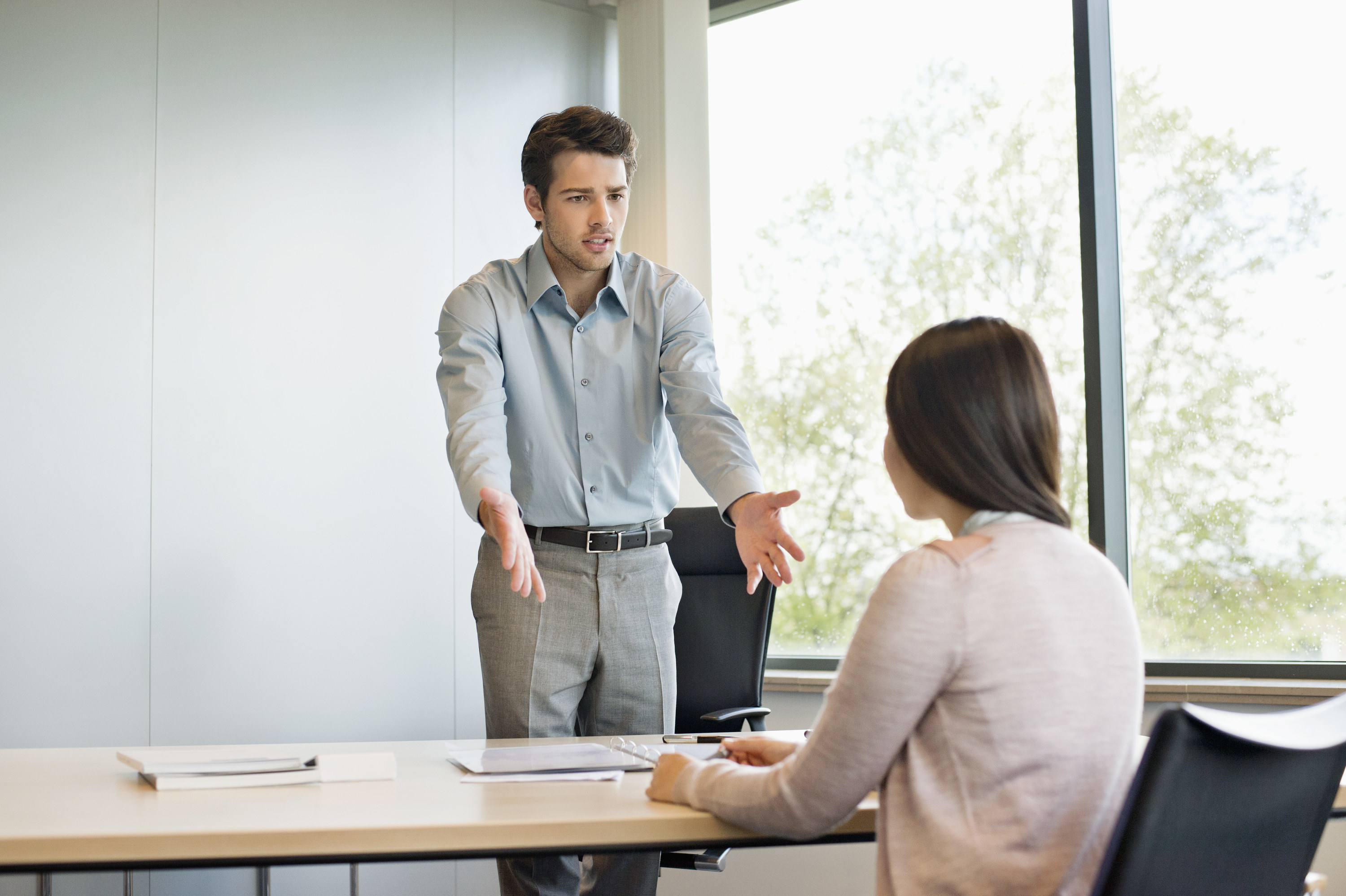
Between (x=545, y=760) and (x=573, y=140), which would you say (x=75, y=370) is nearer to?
(x=573, y=140)

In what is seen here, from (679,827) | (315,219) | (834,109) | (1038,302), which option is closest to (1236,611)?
(1038,302)

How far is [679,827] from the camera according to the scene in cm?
123

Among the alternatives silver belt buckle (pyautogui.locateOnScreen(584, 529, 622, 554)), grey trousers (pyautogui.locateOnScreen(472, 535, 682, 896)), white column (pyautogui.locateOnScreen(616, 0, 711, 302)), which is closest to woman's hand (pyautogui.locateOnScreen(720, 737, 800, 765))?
grey trousers (pyautogui.locateOnScreen(472, 535, 682, 896))

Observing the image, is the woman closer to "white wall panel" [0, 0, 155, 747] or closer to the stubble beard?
the stubble beard

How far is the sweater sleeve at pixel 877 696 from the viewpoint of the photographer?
41.7 inches

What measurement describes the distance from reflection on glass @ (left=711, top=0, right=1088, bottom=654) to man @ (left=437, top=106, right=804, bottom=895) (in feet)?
4.70

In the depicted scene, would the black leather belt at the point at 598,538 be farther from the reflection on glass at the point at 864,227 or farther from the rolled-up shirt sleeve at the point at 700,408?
the reflection on glass at the point at 864,227

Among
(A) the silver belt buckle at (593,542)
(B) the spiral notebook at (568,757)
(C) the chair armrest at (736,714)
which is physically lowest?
(C) the chair armrest at (736,714)

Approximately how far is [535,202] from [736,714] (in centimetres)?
125

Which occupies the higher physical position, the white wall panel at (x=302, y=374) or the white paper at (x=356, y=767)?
the white wall panel at (x=302, y=374)

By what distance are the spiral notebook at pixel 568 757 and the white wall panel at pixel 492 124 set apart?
1.99m

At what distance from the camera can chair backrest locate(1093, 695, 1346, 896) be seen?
90cm

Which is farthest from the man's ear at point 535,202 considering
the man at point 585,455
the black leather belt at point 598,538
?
the black leather belt at point 598,538

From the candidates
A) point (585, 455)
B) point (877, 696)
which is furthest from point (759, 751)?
point (585, 455)
